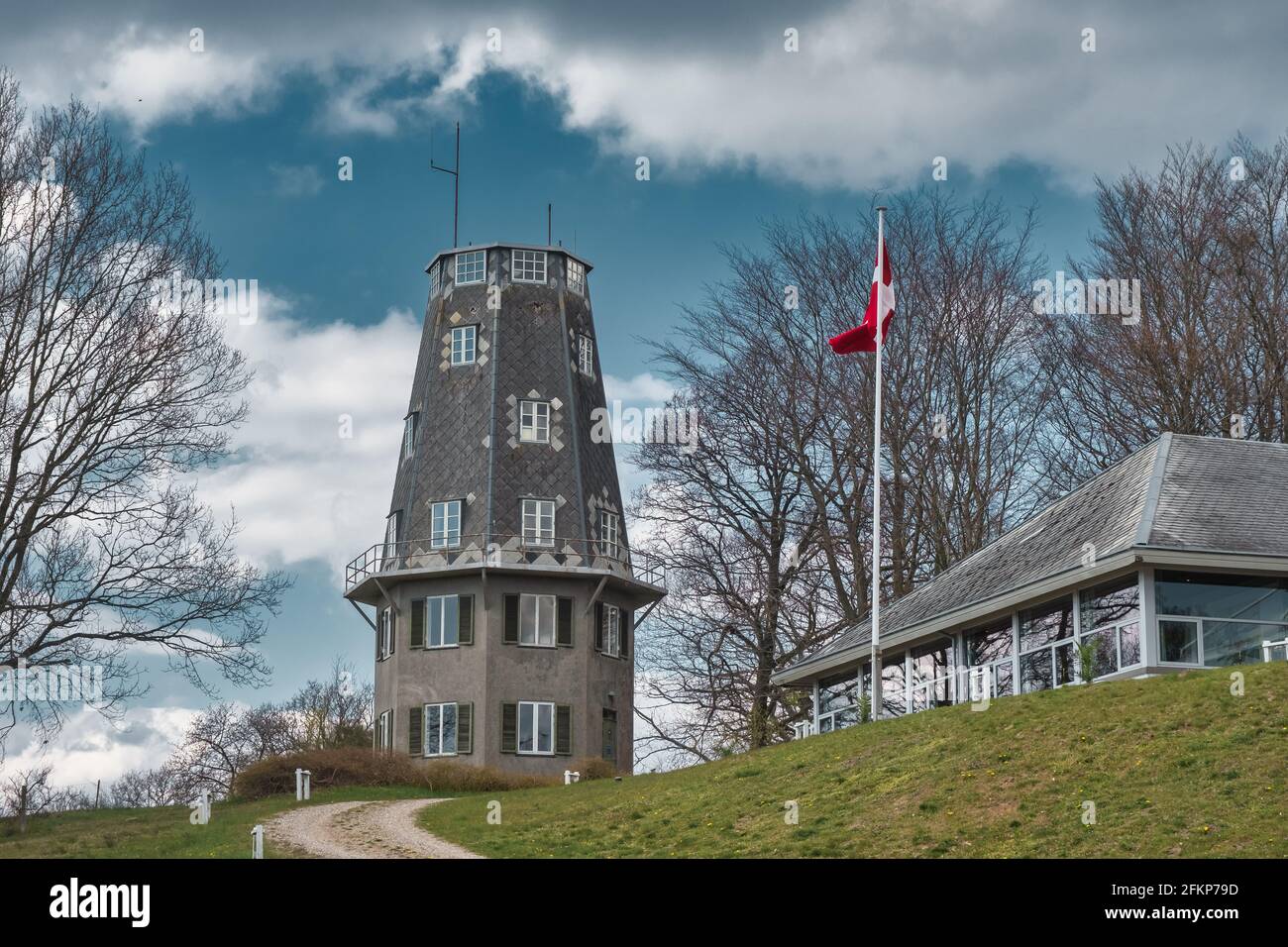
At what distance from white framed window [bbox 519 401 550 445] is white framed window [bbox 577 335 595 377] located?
8.31 feet

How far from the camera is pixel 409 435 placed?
54.8 metres

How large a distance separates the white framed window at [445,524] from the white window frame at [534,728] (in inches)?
217

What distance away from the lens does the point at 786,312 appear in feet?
153

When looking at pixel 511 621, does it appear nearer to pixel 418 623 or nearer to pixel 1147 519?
pixel 418 623

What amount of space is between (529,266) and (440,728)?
15.6 meters

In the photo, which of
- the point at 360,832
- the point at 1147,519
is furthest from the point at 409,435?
the point at 1147,519

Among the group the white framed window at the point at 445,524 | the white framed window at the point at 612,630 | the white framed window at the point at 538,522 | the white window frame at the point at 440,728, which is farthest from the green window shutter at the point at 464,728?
the white framed window at the point at 538,522

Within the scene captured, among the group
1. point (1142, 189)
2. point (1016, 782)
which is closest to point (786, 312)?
point (1142, 189)

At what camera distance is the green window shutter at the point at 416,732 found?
49.2 meters

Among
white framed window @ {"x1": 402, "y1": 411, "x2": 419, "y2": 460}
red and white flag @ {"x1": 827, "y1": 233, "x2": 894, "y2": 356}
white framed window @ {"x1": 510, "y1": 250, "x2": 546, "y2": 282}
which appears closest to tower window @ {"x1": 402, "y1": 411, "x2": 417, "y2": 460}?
white framed window @ {"x1": 402, "y1": 411, "x2": 419, "y2": 460}

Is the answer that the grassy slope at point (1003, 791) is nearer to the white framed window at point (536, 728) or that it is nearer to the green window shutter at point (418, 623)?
the white framed window at point (536, 728)

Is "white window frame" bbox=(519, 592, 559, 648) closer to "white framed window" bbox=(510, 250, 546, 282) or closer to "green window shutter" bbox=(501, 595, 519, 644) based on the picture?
"green window shutter" bbox=(501, 595, 519, 644)

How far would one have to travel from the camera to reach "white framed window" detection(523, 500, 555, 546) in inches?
2009
